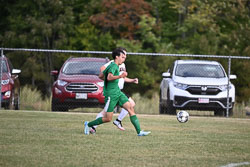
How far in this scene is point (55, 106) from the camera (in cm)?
1947

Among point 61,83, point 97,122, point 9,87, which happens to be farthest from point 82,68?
point 97,122

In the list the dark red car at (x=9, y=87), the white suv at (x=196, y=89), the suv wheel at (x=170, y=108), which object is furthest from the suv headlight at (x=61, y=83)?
the suv wheel at (x=170, y=108)

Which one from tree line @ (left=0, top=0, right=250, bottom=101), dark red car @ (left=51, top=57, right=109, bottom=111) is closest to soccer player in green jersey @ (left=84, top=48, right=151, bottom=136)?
dark red car @ (left=51, top=57, right=109, bottom=111)

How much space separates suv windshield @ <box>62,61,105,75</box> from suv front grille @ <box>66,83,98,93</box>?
2.49 feet

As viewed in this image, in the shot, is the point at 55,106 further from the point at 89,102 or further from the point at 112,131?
the point at 112,131

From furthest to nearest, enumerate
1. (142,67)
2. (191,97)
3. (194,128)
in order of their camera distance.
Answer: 1. (142,67)
2. (191,97)
3. (194,128)

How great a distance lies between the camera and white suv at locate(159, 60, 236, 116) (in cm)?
1898

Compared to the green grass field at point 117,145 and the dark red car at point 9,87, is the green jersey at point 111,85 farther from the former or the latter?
the dark red car at point 9,87

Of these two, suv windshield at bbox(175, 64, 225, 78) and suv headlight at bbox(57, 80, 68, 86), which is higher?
suv windshield at bbox(175, 64, 225, 78)

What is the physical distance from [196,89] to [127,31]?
15480mm

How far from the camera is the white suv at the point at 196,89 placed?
18984mm

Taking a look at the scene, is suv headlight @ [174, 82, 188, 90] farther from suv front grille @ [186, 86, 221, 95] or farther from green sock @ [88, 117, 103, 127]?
green sock @ [88, 117, 103, 127]

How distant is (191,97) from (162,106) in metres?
1.70

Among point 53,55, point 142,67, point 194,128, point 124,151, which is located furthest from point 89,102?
point 53,55
